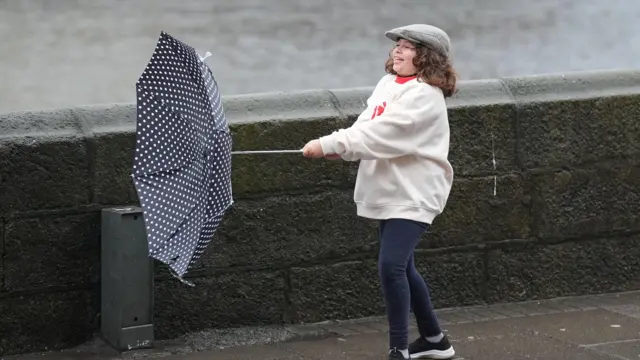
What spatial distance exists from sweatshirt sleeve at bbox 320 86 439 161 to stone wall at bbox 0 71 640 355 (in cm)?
97

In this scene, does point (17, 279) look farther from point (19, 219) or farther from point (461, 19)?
point (461, 19)

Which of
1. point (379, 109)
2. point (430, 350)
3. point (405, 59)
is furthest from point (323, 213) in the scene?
point (405, 59)

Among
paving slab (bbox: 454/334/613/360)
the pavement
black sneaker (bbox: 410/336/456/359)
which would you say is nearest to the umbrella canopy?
the pavement

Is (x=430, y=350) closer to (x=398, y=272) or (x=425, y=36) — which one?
(x=398, y=272)

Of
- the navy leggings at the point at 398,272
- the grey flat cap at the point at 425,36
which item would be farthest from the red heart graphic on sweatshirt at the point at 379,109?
the navy leggings at the point at 398,272

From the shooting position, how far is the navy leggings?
452 centimetres

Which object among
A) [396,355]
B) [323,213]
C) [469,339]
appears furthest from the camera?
[323,213]

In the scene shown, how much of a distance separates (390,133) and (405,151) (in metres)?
0.10

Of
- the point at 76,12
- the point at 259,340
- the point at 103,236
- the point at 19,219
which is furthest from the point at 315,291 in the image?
the point at 76,12

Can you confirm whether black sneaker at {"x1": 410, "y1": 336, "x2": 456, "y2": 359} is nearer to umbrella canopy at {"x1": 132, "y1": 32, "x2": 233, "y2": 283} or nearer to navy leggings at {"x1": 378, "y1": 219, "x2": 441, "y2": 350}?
navy leggings at {"x1": 378, "y1": 219, "x2": 441, "y2": 350}

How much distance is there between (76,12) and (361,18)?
1.62 m

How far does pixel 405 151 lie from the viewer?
4.42 metres

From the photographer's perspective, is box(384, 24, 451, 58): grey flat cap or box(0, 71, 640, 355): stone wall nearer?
box(384, 24, 451, 58): grey flat cap

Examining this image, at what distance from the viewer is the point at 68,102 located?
211 inches
